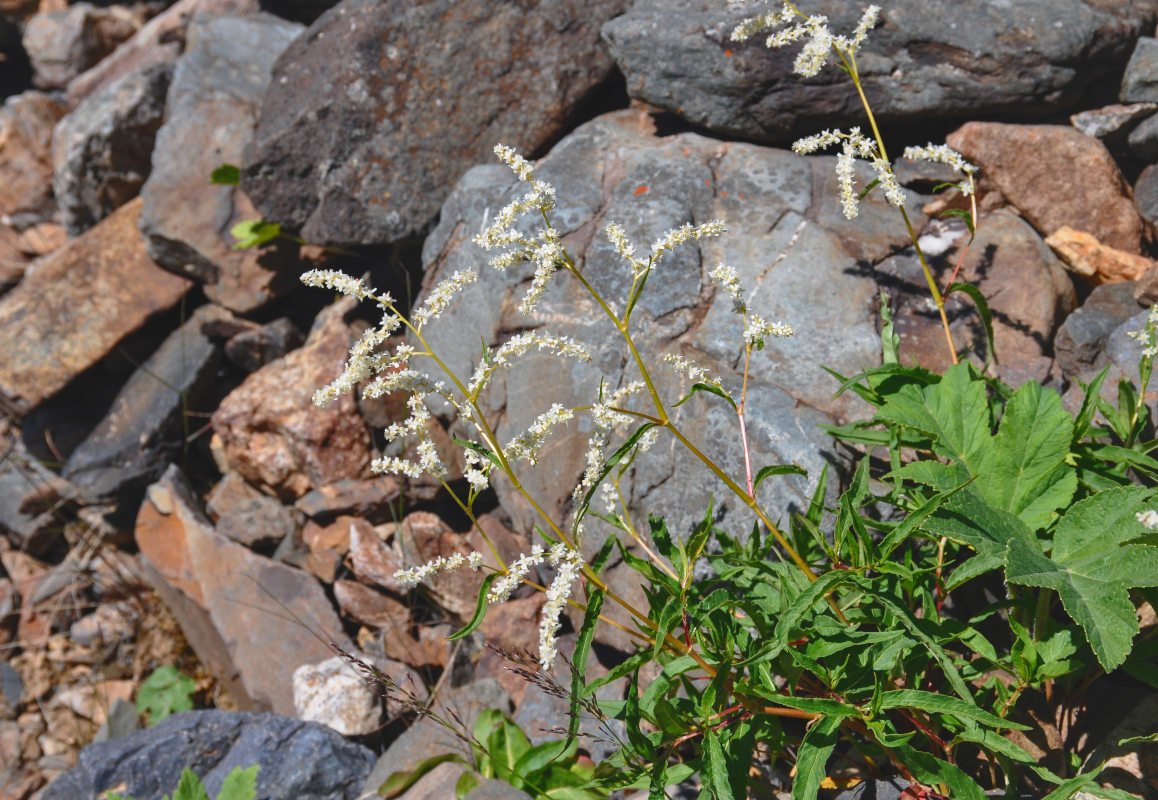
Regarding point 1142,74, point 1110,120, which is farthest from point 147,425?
point 1142,74

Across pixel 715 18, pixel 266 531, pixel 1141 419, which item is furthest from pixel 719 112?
pixel 266 531

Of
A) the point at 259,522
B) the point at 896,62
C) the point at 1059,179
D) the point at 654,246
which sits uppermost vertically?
the point at 654,246

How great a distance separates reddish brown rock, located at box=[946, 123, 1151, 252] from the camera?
13.0ft

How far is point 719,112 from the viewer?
432 cm

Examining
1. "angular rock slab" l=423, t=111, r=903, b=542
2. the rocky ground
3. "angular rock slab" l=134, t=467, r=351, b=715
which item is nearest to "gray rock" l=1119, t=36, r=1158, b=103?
the rocky ground

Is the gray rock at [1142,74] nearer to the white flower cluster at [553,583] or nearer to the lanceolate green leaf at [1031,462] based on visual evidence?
the lanceolate green leaf at [1031,462]

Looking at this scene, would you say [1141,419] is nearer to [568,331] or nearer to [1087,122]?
[1087,122]

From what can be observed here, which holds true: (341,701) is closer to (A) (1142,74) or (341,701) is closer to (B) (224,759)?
(B) (224,759)

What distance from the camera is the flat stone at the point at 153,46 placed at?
7117 mm

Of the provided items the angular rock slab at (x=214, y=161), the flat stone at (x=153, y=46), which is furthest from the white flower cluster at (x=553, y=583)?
the flat stone at (x=153, y=46)

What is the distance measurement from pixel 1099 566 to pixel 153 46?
7.73 meters

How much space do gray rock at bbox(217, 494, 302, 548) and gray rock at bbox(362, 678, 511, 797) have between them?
162 centimetres

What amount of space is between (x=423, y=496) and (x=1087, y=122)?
3688 millimetres

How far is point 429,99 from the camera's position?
4.89 meters
